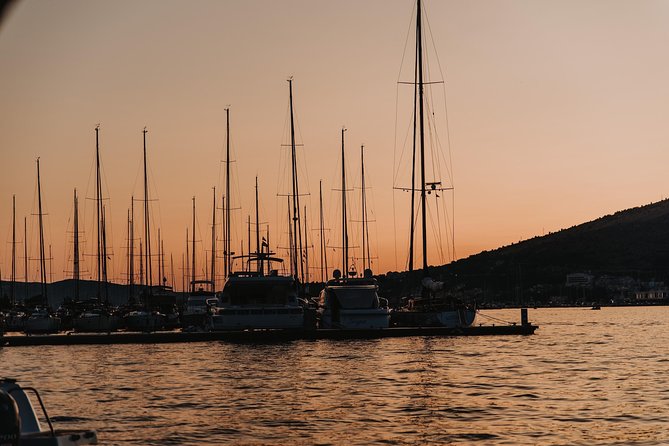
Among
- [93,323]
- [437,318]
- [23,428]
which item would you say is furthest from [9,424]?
[93,323]

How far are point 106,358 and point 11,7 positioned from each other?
47.8m

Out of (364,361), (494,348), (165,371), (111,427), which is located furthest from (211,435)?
(494,348)

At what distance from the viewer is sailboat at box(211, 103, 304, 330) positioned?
64.6 m

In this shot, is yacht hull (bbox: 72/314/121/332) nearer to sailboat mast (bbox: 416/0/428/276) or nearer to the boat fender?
sailboat mast (bbox: 416/0/428/276)

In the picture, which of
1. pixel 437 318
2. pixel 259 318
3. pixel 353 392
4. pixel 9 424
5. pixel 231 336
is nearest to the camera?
pixel 9 424

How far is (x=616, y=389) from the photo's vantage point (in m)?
37.8

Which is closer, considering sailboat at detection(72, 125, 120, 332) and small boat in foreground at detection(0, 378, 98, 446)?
small boat in foreground at detection(0, 378, 98, 446)

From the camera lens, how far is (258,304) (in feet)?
214

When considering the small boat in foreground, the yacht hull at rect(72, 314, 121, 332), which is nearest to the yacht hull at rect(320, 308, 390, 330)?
the yacht hull at rect(72, 314, 121, 332)

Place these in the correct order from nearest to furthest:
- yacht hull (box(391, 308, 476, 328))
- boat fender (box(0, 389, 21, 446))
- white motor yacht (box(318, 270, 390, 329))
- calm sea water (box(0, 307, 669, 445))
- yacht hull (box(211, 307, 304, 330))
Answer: boat fender (box(0, 389, 21, 446)) → calm sea water (box(0, 307, 669, 445)) → yacht hull (box(211, 307, 304, 330)) → white motor yacht (box(318, 270, 390, 329)) → yacht hull (box(391, 308, 476, 328))

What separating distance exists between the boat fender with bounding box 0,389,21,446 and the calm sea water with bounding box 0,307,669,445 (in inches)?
385

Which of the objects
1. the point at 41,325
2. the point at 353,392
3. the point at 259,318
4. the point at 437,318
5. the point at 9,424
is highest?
A: the point at 259,318

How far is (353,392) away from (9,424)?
21810 mm

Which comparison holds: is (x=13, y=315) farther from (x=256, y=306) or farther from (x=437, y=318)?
(x=437, y=318)
